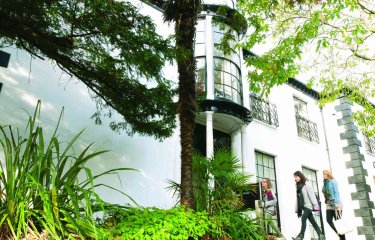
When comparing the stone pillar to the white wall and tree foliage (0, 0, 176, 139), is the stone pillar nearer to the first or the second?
the white wall

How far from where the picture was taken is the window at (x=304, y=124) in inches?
507

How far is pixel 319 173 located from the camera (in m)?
12.7

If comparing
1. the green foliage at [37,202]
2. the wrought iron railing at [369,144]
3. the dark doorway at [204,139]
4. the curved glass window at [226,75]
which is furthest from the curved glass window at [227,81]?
the wrought iron railing at [369,144]

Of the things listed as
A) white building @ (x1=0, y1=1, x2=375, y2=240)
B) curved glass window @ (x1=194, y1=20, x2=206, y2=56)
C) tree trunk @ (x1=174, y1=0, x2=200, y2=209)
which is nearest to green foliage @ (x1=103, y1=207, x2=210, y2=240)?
tree trunk @ (x1=174, y1=0, x2=200, y2=209)

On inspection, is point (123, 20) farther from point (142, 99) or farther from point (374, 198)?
point (374, 198)

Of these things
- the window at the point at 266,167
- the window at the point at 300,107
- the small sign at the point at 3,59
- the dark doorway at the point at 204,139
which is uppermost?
the window at the point at 300,107

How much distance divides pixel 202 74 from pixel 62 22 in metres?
5.28

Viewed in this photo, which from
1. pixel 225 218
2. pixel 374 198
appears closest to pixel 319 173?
pixel 374 198

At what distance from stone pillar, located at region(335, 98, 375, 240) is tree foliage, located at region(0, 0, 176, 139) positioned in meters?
10.7

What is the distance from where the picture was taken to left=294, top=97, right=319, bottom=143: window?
42.2 feet

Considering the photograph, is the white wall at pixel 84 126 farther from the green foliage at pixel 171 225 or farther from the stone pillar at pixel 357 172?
the stone pillar at pixel 357 172

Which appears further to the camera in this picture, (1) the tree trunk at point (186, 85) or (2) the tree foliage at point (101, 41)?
(1) the tree trunk at point (186, 85)

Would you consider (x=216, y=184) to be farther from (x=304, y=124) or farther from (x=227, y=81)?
(x=304, y=124)

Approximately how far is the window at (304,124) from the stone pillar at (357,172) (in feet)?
5.37
